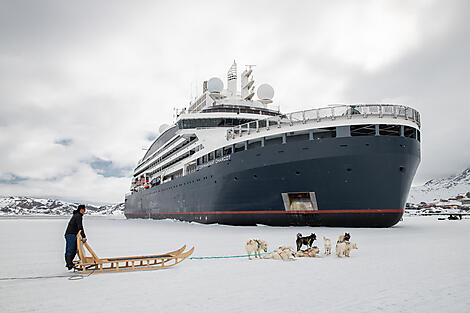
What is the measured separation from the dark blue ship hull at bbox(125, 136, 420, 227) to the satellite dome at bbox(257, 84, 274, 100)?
61.9 feet

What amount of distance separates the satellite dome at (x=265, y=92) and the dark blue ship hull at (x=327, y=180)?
1888 centimetres

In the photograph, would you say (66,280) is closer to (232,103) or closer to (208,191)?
(208,191)

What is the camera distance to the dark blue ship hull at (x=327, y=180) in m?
18.6

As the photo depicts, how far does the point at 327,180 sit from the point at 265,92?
2318 centimetres

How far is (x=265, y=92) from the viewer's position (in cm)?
4041

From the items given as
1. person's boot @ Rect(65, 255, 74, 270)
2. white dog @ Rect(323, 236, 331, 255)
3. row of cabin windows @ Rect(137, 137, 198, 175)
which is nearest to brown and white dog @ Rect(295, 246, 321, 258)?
white dog @ Rect(323, 236, 331, 255)

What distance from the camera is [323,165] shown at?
62.7 feet

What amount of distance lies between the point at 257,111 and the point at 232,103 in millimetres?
3067

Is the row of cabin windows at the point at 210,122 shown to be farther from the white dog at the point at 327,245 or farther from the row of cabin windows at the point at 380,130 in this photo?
the white dog at the point at 327,245

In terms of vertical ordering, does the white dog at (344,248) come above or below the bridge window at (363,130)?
below

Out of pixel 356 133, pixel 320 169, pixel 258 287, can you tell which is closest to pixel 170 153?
pixel 320 169

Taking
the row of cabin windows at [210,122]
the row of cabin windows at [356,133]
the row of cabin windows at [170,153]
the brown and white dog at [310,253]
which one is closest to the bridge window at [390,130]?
the row of cabin windows at [356,133]

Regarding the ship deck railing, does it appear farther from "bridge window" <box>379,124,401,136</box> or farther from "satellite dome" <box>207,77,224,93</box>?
"satellite dome" <box>207,77,224,93</box>

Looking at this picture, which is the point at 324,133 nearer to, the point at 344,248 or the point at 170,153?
the point at 344,248
